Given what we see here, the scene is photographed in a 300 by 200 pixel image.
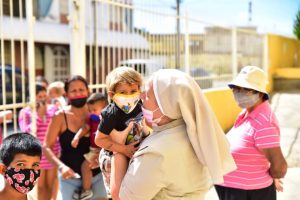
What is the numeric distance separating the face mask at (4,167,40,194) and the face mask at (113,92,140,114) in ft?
2.10

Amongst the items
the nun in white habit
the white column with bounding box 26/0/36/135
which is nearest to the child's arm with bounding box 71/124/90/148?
the white column with bounding box 26/0/36/135

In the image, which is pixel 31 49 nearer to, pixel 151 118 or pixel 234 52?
pixel 151 118

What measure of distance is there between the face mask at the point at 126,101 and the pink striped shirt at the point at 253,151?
0.89 m

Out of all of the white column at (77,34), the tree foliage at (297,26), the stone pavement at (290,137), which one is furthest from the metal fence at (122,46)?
the tree foliage at (297,26)

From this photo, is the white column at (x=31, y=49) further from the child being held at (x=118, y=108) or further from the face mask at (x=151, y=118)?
the face mask at (x=151, y=118)

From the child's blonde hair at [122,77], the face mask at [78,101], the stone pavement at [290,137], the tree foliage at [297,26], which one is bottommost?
the stone pavement at [290,137]

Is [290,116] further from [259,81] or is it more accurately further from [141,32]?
[259,81]

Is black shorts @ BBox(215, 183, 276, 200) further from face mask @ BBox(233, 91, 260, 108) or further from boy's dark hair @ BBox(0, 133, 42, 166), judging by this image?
boy's dark hair @ BBox(0, 133, 42, 166)

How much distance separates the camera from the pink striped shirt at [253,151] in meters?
2.79

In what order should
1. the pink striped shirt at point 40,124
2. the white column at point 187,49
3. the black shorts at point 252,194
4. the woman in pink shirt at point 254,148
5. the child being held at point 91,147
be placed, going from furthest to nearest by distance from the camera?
the white column at point 187,49 → the pink striped shirt at point 40,124 → the child being held at point 91,147 → the black shorts at point 252,194 → the woman in pink shirt at point 254,148

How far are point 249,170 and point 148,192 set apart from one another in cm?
121

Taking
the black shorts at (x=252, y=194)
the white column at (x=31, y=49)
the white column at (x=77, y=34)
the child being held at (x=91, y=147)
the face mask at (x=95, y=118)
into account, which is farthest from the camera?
the white column at (x=77, y=34)

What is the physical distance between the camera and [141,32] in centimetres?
561

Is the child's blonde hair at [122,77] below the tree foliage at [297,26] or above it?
below
